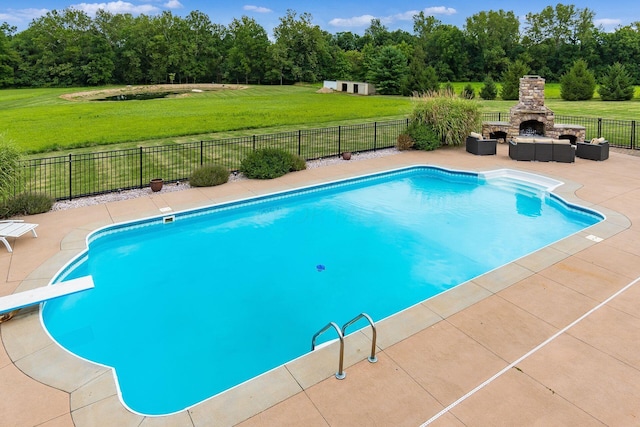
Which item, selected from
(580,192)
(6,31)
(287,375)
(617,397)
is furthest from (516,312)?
(6,31)

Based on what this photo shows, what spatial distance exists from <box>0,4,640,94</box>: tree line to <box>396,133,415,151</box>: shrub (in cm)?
4157

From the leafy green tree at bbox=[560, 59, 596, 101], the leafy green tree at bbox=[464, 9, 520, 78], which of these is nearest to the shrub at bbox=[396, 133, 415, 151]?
the leafy green tree at bbox=[560, 59, 596, 101]

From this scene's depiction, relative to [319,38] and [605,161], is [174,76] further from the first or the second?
[605,161]

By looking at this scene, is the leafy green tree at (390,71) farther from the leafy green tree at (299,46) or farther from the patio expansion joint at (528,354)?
the patio expansion joint at (528,354)

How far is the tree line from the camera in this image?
2317 inches

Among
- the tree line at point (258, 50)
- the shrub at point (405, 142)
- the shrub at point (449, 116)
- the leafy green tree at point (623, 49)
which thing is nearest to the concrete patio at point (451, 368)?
the shrub at point (405, 142)

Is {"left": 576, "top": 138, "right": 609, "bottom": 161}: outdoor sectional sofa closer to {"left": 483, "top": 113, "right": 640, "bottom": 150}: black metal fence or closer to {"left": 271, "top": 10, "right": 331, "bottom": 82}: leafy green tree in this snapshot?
{"left": 483, "top": 113, "right": 640, "bottom": 150}: black metal fence

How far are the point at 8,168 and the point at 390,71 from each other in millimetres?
39849

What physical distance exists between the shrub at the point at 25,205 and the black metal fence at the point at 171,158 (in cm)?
27

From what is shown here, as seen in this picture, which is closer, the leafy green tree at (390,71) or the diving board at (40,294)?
the diving board at (40,294)

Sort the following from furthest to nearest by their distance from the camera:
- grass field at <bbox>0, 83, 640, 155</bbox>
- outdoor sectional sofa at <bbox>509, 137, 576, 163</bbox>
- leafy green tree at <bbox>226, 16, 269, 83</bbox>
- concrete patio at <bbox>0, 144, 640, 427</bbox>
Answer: leafy green tree at <bbox>226, 16, 269, 83</bbox>, grass field at <bbox>0, 83, 640, 155</bbox>, outdoor sectional sofa at <bbox>509, 137, 576, 163</bbox>, concrete patio at <bbox>0, 144, 640, 427</bbox>

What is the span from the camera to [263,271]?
26.3 feet

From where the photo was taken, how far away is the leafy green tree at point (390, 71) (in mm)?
43562

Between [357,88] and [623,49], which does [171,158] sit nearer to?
[357,88]
